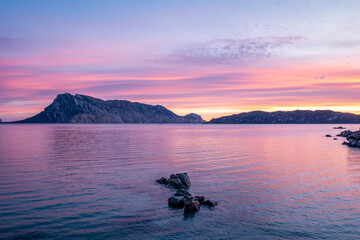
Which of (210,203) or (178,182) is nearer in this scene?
(210,203)

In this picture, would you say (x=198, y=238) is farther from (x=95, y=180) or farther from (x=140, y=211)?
Result: (x=95, y=180)

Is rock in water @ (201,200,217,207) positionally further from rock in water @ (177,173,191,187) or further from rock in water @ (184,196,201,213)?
rock in water @ (177,173,191,187)

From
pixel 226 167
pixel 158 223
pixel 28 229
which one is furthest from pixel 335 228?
pixel 226 167

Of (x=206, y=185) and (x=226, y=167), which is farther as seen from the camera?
(x=226, y=167)

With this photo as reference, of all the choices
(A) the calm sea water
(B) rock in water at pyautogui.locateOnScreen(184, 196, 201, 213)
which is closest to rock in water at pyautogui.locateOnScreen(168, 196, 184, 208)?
(B) rock in water at pyautogui.locateOnScreen(184, 196, 201, 213)

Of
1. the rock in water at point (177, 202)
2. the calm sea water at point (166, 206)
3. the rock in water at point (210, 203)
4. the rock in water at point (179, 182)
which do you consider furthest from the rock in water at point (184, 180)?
the rock in water at point (210, 203)

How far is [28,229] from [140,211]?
6268 mm

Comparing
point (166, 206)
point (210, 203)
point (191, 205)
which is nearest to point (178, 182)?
point (166, 206)

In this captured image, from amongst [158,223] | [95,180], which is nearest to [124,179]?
[95,180]

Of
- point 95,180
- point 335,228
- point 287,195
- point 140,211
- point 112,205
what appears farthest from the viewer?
point 95,180

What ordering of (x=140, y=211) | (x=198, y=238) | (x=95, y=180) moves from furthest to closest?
1. (x=95, y=180)
2. (x=140, y=211)
3. (x=198, y=238)

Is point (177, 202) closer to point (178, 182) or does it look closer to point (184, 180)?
point (178, 182)

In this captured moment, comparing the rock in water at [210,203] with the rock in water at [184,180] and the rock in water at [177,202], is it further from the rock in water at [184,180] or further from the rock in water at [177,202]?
the rock in water at [184,180]

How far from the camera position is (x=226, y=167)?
33656mm
